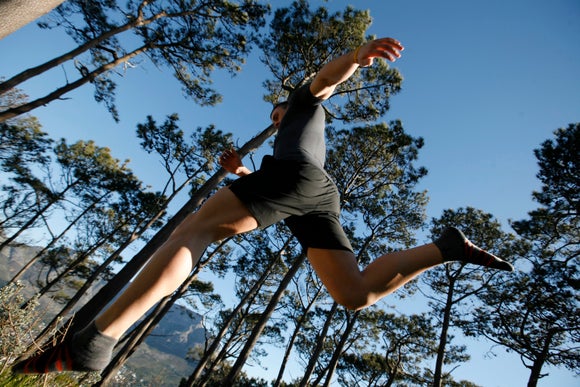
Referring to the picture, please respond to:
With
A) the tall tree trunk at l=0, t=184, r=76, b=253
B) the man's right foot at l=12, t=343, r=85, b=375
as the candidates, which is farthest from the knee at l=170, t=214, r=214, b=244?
the tall tree trunk at l=0, t=184, r=76, b=253

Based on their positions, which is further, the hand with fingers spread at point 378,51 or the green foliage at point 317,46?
the green foliage at point 317,46

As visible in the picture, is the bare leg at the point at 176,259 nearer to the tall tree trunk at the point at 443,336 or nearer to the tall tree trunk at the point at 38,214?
the tall tree trunk at the point at 443,336

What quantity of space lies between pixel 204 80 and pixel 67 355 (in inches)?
377

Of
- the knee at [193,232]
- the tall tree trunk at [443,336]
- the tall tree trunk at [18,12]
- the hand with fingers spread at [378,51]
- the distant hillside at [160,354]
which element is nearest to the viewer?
the knee at [193,232]

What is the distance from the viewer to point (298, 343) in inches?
779

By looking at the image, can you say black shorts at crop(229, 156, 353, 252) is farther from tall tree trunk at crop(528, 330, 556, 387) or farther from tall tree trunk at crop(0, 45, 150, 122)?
tall tree trunk at crop(528, 330, 556, 387)

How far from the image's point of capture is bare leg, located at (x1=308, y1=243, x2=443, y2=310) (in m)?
1.39

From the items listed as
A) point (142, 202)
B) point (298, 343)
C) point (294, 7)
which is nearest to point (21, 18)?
point (294, 7)

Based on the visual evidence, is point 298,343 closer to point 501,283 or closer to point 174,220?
point 501,283

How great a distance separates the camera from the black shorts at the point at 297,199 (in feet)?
4.14

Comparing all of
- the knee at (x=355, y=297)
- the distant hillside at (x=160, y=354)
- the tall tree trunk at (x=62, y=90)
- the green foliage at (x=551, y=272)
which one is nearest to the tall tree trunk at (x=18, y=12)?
the knee at (x=355, y=297)

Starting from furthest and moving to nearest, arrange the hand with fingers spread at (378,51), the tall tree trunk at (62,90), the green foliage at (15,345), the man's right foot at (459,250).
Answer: the tall tree trunk at (62,90)
the green foliage at (15,345)
the man's right foot at (459,250)
the hand with fingers spread at (378,51)

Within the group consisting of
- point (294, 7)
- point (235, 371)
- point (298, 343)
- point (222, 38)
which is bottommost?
point (235, 371)

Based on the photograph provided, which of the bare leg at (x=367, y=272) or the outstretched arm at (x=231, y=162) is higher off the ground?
the outstretched arm at (x=231, y=162)
